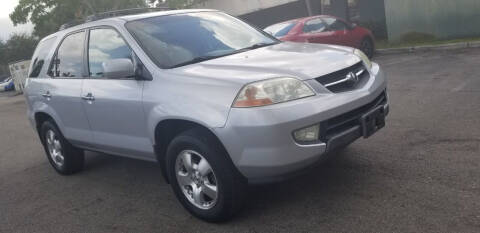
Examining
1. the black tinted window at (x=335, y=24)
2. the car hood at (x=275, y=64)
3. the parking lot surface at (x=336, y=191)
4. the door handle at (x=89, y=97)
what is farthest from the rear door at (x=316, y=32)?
the door handle at (x=89, y=97)

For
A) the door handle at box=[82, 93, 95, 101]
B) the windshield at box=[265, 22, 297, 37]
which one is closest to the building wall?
the windshield at box=[265, 22, 297, 37]

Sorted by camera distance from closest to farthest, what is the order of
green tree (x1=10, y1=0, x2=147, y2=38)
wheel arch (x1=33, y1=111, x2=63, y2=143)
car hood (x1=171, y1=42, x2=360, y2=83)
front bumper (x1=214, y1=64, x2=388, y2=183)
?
1. front bumper (x1=214, y1=64, x2=388, y2=183)
2. car hood (x1=171, y1=42, x2=360, y2=83)
3. wheel arch (x1=33, y1=111, x2=63, y2=143)
4. green tree (x1=10, y1=0, x2=147, y2=38)

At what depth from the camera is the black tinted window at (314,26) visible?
12203 millimetres

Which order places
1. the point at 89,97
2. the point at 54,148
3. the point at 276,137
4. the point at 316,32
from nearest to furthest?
1. the point at 276,137
2. the point at 89,97
3. the point at 54,148
4. the point at 316,32

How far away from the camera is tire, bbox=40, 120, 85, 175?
5918mm

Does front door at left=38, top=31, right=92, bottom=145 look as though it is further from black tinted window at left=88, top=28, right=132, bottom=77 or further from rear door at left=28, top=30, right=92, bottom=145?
black tinted window at left=88, top=28, right=132, bottom=77

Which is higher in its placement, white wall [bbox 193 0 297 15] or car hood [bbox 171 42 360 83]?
car hood [bbox 171 42 360 83]

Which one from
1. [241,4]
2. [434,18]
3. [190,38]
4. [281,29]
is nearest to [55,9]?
[241,4]

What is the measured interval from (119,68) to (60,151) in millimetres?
2368

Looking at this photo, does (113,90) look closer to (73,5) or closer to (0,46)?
(73,5)

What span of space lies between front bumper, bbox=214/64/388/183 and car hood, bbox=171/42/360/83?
28 centimetres

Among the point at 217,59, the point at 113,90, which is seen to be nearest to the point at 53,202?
the point at 113,90

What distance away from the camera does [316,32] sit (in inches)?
486

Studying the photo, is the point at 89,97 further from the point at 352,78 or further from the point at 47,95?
the point at 352,78
